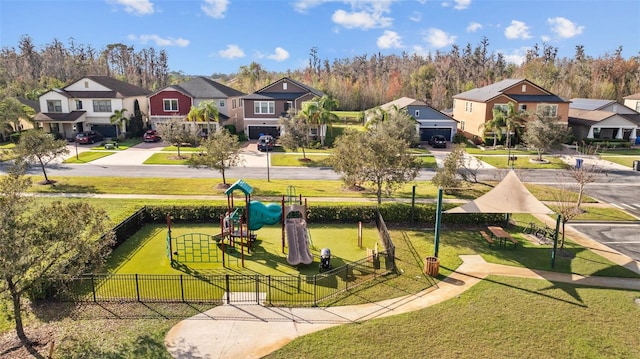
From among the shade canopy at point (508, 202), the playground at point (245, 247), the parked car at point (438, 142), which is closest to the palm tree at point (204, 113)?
the parked car at point (438, 142)

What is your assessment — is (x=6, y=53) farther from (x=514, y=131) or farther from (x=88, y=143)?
(x=514, y=131)

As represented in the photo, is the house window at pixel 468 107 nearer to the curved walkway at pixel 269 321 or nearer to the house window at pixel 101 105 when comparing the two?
the curved walkway at pixel 269 321

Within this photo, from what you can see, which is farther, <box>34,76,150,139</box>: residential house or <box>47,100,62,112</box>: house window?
<box>47,100,62,112</box>: house window

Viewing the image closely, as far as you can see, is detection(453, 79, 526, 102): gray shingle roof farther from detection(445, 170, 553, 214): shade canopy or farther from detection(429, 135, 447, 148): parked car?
detection(445, 170, 553, 214): shade canopy

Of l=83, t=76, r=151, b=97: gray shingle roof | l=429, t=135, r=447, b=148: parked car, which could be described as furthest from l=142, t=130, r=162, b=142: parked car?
l=429, t=135, r=447, b=148: parked car

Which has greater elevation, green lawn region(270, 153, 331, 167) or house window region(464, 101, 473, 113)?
house window region(464, 101, 473, 113)

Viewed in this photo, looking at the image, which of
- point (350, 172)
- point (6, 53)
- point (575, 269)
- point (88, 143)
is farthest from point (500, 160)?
point (6, 53)

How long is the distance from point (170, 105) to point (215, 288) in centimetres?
4672

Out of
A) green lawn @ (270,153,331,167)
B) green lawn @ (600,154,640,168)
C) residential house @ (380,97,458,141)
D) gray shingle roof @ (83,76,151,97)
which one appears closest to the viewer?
green lawn @ (270,153,331,167)

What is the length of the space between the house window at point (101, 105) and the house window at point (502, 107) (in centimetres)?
5009

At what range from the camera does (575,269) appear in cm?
1978

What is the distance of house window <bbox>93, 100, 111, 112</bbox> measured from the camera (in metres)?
58.4

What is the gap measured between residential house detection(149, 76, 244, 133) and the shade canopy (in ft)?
138

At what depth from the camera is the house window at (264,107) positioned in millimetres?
59053
